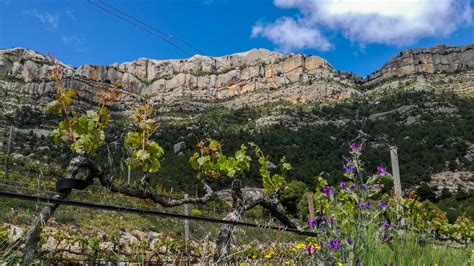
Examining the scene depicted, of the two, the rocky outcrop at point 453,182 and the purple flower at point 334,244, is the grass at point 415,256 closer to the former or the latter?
the purple flower at point 334,244

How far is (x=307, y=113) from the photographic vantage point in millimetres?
57938

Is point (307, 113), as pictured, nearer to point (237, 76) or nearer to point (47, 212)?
point (237, 76)

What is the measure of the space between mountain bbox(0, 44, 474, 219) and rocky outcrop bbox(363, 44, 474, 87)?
9.5 inches

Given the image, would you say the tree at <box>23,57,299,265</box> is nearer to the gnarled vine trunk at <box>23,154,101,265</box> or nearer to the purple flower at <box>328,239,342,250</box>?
the gnarled vine trunk at <box>23,154,101,265</box>

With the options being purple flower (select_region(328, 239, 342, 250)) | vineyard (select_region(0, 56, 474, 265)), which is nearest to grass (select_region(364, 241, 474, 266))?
vineyard (select_region(0, 56, 474, 265))

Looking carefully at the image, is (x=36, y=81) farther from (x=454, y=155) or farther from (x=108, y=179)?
(x=108, y=179)

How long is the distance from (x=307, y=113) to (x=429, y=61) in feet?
156

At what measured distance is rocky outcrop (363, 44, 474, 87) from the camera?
276ft

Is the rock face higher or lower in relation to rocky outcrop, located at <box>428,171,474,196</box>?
higher

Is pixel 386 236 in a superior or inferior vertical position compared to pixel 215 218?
inferior

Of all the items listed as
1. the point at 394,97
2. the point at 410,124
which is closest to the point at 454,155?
the point at 410,124

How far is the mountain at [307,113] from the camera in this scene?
1423 inches

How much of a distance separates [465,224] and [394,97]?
4887 centimetres

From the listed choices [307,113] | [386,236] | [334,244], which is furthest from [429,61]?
[334,244]
